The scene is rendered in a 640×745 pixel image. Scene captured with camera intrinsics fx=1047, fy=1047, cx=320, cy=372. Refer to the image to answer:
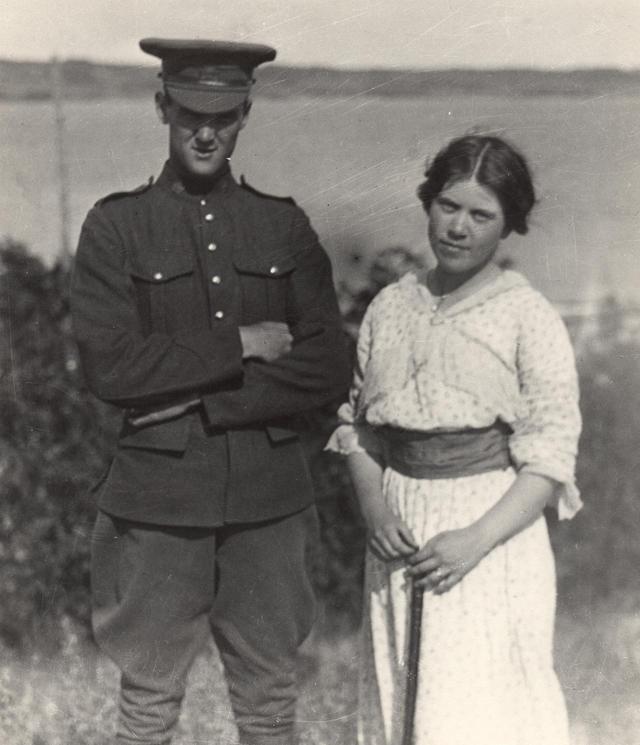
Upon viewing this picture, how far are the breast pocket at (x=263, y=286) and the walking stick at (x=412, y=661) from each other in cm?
79

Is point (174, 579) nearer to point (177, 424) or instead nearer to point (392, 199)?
point (177, 424)

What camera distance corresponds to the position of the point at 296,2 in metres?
2.92

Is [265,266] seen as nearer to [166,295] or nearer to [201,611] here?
[166,295]

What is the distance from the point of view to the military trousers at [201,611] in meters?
2.71

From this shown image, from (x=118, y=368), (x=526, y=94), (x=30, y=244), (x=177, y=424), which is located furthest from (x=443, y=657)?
(x=30, y=244)

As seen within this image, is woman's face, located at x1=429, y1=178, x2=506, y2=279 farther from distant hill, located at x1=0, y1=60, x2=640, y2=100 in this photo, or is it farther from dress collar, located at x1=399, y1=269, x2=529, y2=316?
distant hill, located at x1=0, y1=60, x2=640, y2=100

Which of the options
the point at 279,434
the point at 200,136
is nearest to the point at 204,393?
the point at 279,434

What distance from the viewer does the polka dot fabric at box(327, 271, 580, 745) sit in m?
2.51

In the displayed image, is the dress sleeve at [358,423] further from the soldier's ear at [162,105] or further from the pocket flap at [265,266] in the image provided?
the soldier's ear at [162,105]

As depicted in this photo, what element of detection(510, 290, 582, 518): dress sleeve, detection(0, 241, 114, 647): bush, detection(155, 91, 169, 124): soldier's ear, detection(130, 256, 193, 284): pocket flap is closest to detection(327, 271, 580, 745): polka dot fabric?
detection(510, 290, 582, 518): dress sleeve

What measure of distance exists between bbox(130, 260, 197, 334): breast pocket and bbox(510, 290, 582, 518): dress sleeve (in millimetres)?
854

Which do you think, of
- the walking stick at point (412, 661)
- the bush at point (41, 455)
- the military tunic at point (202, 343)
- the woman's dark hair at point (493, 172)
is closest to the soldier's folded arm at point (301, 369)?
the military tunic at point (202, 343)

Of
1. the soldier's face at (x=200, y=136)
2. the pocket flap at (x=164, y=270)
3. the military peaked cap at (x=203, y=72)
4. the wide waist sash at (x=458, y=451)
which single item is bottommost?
the wide waist sash at (x=458, y=451)

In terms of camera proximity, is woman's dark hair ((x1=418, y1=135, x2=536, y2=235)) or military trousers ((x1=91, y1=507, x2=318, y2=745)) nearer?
woman's dark hair ((x1=418, y1=135, x2=536, y2=235))
